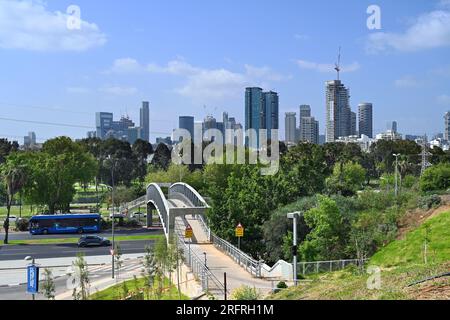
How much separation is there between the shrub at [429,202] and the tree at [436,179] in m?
22.8

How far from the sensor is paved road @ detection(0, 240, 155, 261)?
45875 millimetres

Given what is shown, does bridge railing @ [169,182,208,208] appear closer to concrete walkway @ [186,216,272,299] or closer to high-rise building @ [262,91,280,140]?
concrete walkway @ [186,216,272,299]

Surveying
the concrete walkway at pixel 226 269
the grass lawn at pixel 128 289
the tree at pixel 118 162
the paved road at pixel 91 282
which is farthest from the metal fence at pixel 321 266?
the tree at pixel 118 162

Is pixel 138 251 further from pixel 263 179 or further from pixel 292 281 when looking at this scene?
pixel 292 281

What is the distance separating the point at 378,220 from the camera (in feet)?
107

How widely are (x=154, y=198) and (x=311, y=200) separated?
28.0m

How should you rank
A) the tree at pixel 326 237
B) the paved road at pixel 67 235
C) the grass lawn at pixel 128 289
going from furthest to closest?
the paved road at pixel 67 235, the tree at pixel 326 237, the grass lawn at pixel 128 289

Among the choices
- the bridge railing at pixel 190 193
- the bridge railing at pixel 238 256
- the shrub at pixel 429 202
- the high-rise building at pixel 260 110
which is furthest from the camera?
the high-rise building at pixel 260 110

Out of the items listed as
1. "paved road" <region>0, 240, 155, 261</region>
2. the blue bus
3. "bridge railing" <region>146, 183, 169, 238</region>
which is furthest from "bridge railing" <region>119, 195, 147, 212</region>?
"paved road" <region>0, 240, 155, 261</region>

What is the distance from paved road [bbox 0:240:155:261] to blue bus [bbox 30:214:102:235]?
9365 mm

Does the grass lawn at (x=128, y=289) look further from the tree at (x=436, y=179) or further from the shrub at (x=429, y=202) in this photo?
the tree at (x=436, y=179)

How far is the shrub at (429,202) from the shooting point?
35.6 metres

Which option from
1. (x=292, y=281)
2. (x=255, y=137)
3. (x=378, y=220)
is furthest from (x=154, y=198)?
(x=255, y=137)

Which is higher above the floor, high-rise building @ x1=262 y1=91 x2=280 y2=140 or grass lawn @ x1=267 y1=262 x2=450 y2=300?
high-rise building @ x1=262 y1=91 x2=280 y2=140
